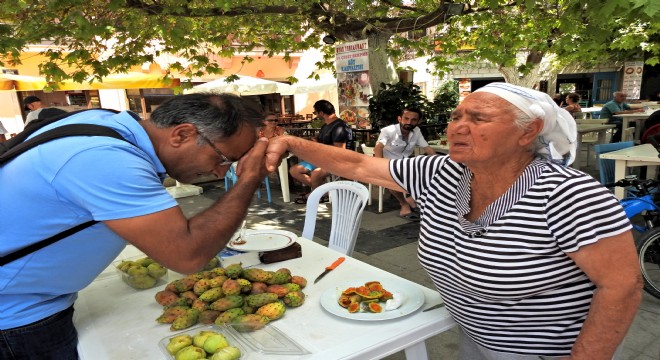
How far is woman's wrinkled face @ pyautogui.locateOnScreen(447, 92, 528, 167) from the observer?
1.44m

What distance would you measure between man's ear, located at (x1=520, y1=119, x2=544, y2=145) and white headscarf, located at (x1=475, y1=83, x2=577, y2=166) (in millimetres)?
14

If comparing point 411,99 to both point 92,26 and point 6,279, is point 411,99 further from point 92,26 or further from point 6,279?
point 6,279

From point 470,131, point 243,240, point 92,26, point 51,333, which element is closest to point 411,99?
point 92,26

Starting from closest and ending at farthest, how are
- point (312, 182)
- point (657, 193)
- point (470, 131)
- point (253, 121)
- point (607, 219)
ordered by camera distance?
1. point (607, 219)
2. point (470, 131)
3. point (253, 121)
4. point (657, 193)
5. point (312, 182)

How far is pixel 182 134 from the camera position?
1.42 m

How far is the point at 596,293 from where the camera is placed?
1.27m

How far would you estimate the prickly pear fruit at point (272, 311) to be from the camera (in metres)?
1.55

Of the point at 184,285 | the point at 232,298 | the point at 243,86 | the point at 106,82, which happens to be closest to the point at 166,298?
the point at 184,285

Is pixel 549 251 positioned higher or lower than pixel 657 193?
higher

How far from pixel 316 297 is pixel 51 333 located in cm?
95

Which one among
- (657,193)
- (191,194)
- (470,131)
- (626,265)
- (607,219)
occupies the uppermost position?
(470,131)

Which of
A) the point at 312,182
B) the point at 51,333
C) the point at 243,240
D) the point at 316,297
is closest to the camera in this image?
the point at 51,333

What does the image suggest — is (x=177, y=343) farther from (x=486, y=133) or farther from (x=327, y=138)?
(x=327, y=138)

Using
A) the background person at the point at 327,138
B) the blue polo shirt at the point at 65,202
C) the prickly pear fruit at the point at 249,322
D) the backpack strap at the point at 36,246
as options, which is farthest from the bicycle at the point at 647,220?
the background person at the point at 327,138
